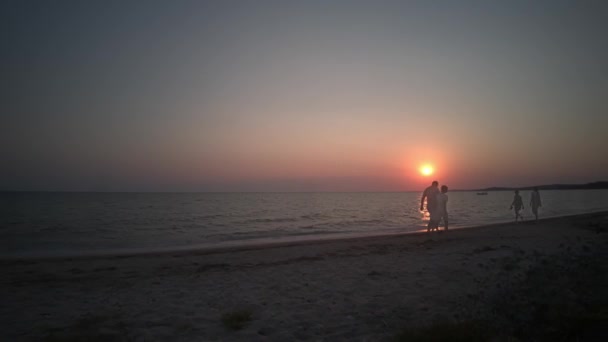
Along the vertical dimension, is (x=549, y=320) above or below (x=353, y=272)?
above

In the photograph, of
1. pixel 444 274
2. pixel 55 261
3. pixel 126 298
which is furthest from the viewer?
pixel 55 261

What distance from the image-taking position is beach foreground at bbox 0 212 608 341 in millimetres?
4812

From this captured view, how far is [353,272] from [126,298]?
218 inches

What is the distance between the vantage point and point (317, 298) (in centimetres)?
679

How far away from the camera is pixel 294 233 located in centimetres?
2280

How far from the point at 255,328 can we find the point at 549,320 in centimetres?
412

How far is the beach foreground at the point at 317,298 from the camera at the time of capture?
4812 mm

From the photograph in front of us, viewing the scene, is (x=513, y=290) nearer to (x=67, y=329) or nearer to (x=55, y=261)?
(x=67, y=329)

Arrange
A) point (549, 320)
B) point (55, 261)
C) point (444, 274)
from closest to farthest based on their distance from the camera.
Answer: point (549, 320) < point (444, 274) < point (55, 261)

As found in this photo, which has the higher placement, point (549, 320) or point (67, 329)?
point (549, 320)

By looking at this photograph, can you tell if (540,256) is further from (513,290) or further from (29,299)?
(29,299)

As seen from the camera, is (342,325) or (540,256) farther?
(540,256)

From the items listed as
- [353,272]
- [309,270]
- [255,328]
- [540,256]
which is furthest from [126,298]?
[540,256]

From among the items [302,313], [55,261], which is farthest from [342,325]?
[55,261]
